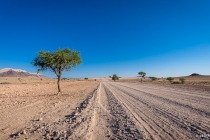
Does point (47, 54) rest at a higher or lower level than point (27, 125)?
higher

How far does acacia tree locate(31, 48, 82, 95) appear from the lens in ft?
72.0

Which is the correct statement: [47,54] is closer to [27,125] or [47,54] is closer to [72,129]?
[27,125]

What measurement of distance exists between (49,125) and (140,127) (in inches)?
163

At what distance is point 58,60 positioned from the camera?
73.0ft

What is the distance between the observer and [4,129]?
6.83 m

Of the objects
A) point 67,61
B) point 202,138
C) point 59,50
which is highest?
point 59,50

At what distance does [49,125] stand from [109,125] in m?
2.79

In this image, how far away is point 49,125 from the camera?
722 centimetres

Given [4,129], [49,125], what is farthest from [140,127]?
[4,129]

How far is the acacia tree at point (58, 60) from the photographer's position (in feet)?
72.0

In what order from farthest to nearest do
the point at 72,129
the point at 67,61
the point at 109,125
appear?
the point at 67,61
the point at 109,125
the point at 72,129

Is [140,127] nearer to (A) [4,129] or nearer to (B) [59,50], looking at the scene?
(A) [4,129]

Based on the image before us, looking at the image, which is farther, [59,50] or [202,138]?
[59,50]

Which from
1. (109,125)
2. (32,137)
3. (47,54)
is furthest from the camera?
(47,54)
